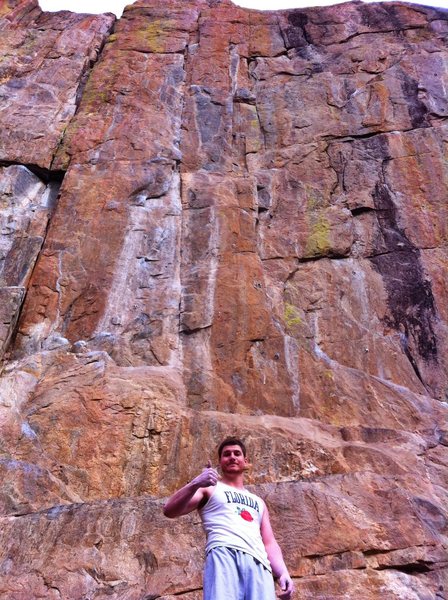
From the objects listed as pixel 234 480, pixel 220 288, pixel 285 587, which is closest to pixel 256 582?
pixel 285 587

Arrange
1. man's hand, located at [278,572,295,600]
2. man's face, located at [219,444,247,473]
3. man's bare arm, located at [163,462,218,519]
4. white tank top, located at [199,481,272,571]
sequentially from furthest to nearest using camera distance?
man's face, located at [219,444,247,473]
man's hand, located at [278,572,295,600]
man's bare arm, located at [163,462,218,519]
white tank top, located at [199,481,272,571]

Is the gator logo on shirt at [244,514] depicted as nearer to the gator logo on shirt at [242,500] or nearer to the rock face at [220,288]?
the gator logo on shirt at [242,500]

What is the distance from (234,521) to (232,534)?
0.13 meters

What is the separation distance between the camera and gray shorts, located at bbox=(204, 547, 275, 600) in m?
4.45

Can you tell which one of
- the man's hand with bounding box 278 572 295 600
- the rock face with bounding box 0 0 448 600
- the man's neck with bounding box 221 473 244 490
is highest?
the man's neck with bounding box 221 473 244 490

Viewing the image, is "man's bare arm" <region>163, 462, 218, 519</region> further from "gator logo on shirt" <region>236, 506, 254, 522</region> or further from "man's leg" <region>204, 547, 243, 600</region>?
"man's leg" <region>204, 547, 243, 600</region>

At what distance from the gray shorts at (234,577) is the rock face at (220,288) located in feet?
8.81

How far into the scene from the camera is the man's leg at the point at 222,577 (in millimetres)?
4430

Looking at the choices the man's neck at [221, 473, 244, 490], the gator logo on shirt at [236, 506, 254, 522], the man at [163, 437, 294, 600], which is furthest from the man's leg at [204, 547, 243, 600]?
the man's neck at [221, 473, 244, 490]

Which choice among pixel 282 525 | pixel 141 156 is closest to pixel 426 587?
pixel 282 525

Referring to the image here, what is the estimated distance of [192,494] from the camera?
192 inches

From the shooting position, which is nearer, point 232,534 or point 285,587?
point 232,534

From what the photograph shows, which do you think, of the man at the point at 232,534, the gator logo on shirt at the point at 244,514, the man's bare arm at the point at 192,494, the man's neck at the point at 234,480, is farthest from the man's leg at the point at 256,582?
the man's neck at the point at 234,480

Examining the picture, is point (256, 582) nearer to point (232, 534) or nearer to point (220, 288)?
point (232, 534)
